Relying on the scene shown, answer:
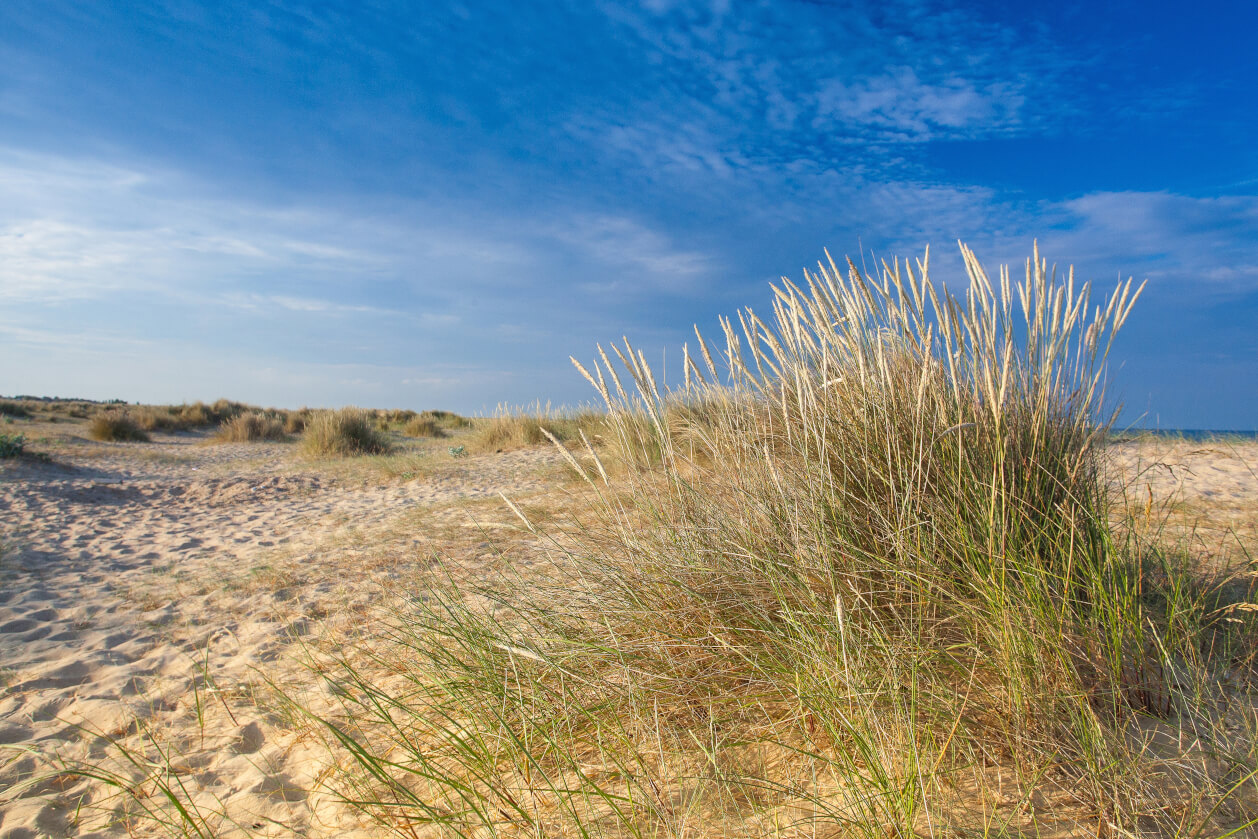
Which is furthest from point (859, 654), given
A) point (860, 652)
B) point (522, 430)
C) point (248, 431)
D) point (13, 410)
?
point (13, 410)

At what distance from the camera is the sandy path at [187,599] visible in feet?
6.72

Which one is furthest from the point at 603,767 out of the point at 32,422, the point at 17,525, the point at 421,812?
the point at 32,422

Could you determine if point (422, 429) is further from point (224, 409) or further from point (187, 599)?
point (187, 599)

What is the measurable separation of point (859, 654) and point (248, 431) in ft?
62.1

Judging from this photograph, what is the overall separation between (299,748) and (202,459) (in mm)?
13454

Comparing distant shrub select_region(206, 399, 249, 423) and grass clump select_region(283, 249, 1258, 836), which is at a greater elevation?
distant shrub select_region(206, 399, 249, 423)

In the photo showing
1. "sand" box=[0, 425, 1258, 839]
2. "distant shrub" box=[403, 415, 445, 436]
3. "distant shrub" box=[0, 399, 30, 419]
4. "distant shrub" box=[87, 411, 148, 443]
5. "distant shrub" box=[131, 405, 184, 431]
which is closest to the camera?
"sand" box=[0, 425, 1258, 839]

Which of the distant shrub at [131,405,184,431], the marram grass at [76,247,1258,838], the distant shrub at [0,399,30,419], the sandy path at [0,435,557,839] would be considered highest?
the distant shrub at [0,399,30,419]

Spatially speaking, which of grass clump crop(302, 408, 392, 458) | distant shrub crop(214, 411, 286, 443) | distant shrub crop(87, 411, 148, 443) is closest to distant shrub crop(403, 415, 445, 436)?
distant shrub crop(214, 411, 286, 443)

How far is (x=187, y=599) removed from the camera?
408 centimetres

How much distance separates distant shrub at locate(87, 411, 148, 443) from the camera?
576 inches

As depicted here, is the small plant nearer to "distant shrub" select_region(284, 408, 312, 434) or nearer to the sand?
the sand

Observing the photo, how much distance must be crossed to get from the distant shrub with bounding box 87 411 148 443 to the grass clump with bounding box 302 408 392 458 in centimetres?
588

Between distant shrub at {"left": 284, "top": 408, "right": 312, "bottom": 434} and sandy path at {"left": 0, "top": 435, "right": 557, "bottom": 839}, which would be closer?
sandy path at {"left": 0, "top": 435, "right": 557, "bottom": 839}
